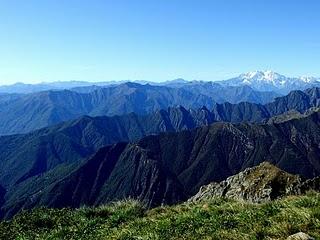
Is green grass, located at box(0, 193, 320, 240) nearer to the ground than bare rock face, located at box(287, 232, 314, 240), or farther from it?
nearer to the ground

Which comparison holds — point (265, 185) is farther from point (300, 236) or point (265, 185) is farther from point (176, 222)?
point (300, 236)

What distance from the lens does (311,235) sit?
36.5 ft

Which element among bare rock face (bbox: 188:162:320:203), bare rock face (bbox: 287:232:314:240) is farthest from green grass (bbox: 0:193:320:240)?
bare rock face (bbox: 188:162:320:203)

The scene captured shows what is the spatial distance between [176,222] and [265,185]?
34.1ft

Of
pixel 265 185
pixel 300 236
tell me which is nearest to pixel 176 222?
pixel 300 236

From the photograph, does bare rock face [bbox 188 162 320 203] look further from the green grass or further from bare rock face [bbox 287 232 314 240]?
bare rock face [bbox 287 232 314 240]

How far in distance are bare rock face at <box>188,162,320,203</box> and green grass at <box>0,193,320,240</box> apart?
16.7 ft

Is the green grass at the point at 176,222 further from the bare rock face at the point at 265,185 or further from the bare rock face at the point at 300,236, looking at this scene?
the bare rock face at the point at 265,185

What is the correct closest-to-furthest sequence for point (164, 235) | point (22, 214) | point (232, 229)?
1. point (232, 229)
2. point (164, 235)
3. point (22, 214)

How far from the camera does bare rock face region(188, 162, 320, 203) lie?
2323 cm

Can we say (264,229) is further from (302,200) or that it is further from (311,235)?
(302,200)

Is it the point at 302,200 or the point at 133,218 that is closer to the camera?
the point at 302,200

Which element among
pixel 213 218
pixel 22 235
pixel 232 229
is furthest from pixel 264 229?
pixel 22 235

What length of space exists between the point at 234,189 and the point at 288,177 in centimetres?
373
